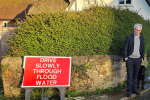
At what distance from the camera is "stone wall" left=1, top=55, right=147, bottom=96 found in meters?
4.50

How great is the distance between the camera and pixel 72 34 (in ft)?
16.0

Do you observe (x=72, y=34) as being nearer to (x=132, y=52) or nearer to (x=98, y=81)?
(x=98, y=81)

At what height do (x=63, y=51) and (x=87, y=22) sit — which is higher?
(x=87, y=22)

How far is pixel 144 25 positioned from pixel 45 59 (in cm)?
455

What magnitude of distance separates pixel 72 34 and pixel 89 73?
136 centimetres

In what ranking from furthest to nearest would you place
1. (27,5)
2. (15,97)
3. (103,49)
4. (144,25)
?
(27,5), (144,25), (103,49), (15,97)

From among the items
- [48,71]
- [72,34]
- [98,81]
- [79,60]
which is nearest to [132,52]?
[98,81]

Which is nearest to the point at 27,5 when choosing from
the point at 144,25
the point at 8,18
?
the point at 8,18

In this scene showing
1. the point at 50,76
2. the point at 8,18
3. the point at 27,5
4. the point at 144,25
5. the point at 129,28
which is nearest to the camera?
the point at 50,76

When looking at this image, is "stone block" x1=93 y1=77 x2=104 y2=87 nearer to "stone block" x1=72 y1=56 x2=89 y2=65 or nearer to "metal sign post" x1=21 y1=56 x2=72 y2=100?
"stone block" x1=72 y1=56 x2=89 y2=65

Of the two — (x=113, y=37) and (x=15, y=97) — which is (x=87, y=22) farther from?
(x=15, y=97)

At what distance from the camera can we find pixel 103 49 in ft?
17.3

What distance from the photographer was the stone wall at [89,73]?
4.50m

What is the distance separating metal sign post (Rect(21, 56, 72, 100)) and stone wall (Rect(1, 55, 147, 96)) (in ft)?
1.49
